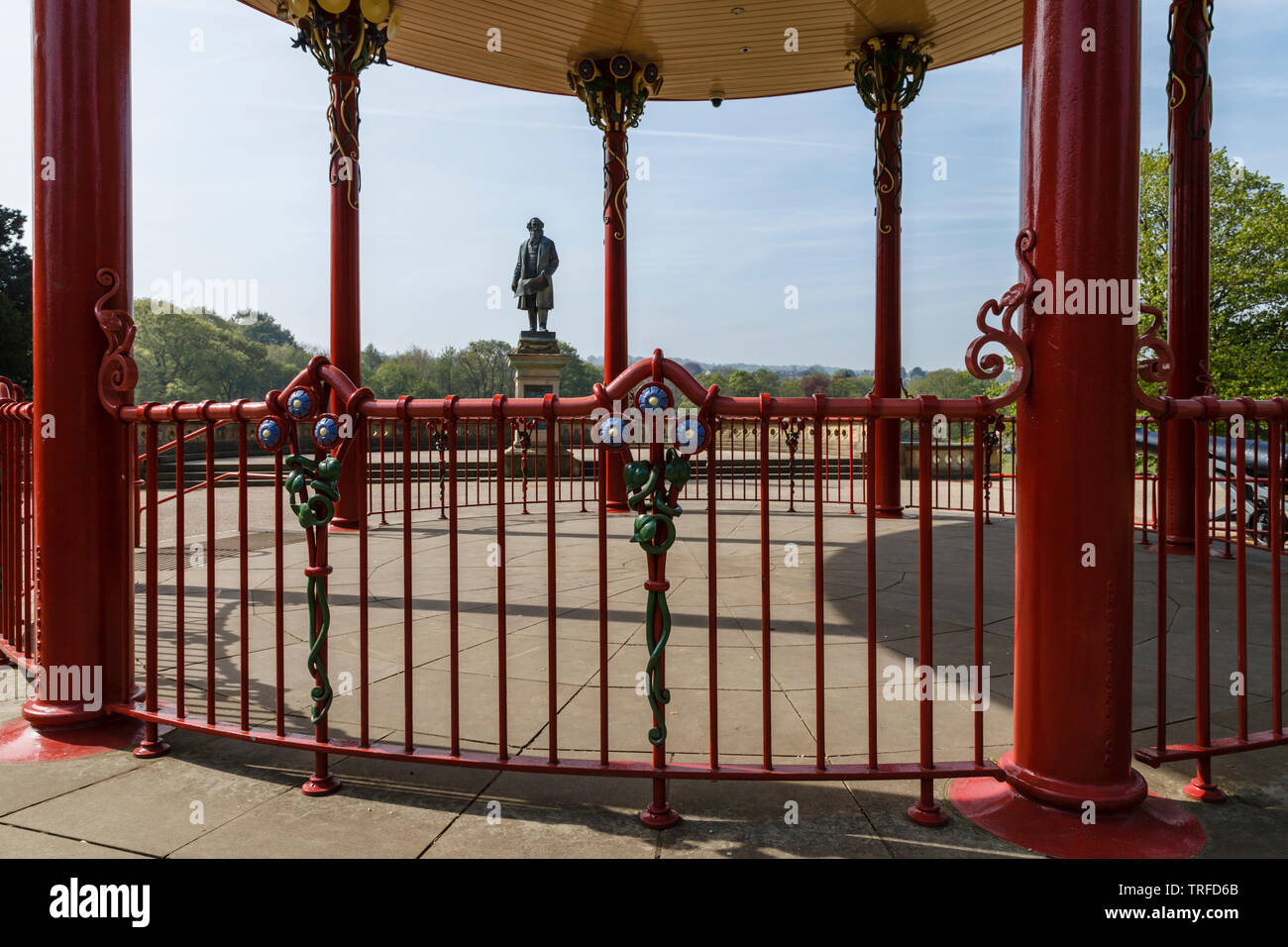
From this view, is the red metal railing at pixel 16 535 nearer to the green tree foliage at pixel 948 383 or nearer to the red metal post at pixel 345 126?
the red metal post at pixel 345 126

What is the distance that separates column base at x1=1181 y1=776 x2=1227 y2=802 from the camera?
2705 millimetres

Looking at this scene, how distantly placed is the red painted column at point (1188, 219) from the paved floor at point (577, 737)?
1947mm

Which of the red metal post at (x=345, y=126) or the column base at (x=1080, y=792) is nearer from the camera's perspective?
the column base at (x=1080, y=792)

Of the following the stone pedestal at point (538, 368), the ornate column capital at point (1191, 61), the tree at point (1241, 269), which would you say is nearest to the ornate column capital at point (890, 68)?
the ornate column capital at point (1191, 61)

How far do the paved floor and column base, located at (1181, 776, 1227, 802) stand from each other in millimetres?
57

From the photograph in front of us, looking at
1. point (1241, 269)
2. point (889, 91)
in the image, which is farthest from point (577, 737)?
point (1241, 269)

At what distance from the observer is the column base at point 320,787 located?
9.09ft

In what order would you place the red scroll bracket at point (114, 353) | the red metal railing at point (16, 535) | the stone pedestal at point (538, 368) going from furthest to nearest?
the stone pedestal at point (538, 368), the red metal railing at point (16, 535), the red scroll bracket at point (114, 353)

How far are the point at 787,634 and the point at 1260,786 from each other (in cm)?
241

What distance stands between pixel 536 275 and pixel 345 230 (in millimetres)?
8634

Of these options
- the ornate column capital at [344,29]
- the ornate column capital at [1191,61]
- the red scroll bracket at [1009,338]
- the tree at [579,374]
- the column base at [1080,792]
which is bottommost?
the column base at [1080,792]
